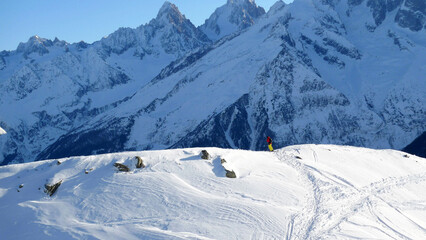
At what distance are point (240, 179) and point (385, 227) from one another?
12206 mm

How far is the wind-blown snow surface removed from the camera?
84.8 feet

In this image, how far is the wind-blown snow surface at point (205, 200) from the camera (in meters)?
25.8

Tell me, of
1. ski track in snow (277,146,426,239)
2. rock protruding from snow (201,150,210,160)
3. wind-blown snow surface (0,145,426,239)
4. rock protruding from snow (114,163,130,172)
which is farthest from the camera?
rock protruding from snow (201,150,210,160)

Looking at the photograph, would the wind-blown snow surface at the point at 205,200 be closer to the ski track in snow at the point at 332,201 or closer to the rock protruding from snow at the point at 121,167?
the ski track in snow at the point at 332,201

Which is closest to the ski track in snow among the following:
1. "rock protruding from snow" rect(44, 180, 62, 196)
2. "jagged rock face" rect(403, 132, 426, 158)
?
"rock protruding from snow" rect(44, 180, 62, 196)

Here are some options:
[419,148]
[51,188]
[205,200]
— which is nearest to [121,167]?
[51,188]

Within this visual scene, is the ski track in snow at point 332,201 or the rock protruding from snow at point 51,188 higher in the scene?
the rock protruding from snow at point 51,188

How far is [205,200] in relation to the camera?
29.2 metres

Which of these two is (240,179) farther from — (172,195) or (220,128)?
(220,128)

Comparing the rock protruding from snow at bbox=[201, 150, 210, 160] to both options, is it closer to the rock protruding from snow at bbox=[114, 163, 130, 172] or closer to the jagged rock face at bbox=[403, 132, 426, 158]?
the rock protruding from snow at bbox=[114, 163, 130, 172]

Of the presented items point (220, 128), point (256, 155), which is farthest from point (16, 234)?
point (220, 128)

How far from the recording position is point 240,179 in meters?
33.9

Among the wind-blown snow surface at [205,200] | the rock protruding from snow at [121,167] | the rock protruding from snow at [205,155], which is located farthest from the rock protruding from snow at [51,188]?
the rock protruding from snow at [205,155]

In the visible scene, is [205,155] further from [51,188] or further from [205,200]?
[51,188]
